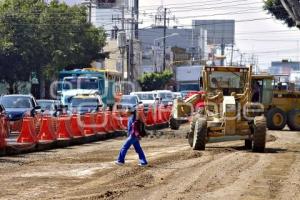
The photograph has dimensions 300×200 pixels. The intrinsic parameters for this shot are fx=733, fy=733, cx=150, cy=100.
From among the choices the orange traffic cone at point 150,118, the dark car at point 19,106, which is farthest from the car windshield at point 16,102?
the orange traffic cone at point 150,118

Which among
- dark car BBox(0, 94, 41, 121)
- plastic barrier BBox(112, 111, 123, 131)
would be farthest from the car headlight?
plastic barrier BBox(112, 111, 123, 131)

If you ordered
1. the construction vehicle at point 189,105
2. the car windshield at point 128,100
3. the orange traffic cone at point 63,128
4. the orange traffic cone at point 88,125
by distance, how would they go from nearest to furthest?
the construction vehicle at point 189,105, the orange traffic cone at point 63,128, the orange traffic cone at point 88,125, the car windshield at point 128,100

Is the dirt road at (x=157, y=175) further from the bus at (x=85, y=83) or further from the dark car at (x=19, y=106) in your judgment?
the bus at (x=85, y=83)

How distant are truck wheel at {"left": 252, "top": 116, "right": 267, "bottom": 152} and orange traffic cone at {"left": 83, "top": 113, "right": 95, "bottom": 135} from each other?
26.6 feet

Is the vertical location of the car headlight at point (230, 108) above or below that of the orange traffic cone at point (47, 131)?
above

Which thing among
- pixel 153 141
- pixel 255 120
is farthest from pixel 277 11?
pixel 255 120

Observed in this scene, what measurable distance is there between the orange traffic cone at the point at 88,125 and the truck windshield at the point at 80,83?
1292 cm

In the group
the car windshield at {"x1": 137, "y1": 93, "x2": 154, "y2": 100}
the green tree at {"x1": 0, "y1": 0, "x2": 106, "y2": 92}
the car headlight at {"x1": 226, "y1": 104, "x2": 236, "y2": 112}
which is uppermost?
the green tree at {"x1": 0, "y1": 0, "x2": 106, "y2": 92}

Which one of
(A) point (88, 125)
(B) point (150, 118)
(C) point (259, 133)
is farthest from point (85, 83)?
(C) point (259, 133)

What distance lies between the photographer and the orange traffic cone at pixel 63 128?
2600 centimetres

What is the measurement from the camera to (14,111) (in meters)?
29.6

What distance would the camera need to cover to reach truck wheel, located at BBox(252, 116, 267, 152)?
2259 centimetres

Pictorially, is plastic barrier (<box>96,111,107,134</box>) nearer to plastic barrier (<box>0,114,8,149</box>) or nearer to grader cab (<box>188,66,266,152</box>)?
grader cab (<box>188,66,266,152</box>)

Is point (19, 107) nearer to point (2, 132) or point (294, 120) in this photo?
point (2, 132)
